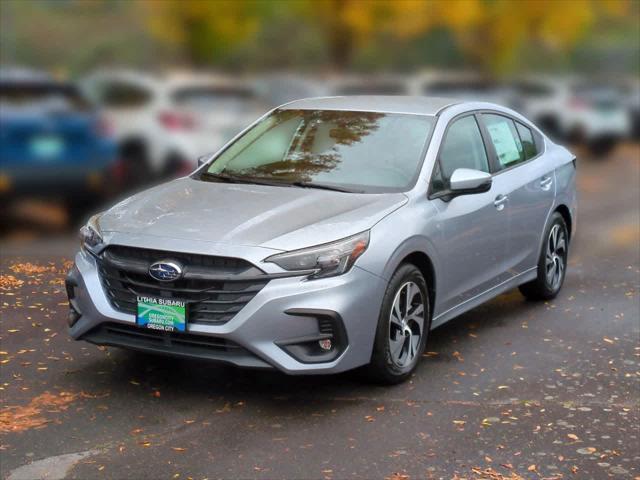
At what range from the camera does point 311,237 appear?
5.67 m

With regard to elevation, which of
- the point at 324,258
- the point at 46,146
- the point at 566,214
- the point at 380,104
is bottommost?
the point at 46,146

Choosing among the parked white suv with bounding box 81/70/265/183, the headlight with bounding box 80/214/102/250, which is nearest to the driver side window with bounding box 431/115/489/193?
the headlight with bounding box 80/214/102/250

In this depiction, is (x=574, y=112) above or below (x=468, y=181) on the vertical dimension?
below

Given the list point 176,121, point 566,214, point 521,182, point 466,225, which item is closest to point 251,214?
point 466,225

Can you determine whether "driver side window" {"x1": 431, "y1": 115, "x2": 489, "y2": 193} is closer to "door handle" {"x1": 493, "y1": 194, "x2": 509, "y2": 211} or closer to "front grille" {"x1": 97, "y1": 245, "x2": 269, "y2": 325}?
"door handle" {"x1": 493, "y1": 194, "x2": 509, "y2": 211}

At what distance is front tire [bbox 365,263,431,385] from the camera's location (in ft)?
19.4

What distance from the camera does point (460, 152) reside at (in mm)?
7098

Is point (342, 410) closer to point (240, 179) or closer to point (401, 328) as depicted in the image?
point (401, 328)

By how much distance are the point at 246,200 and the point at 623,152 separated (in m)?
23.3

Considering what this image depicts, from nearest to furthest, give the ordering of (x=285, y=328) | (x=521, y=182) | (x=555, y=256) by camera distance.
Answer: (x=285, y=328) → (x=521, y=182) → (x=555, y=256)

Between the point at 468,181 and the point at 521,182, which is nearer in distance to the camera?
the point at 468,181

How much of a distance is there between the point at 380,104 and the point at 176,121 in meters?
7.03

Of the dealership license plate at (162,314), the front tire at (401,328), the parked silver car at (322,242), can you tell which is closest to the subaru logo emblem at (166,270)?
the parked silver car at (322,242)

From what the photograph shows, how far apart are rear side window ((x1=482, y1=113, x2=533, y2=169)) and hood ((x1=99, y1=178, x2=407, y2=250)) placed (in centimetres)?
160
